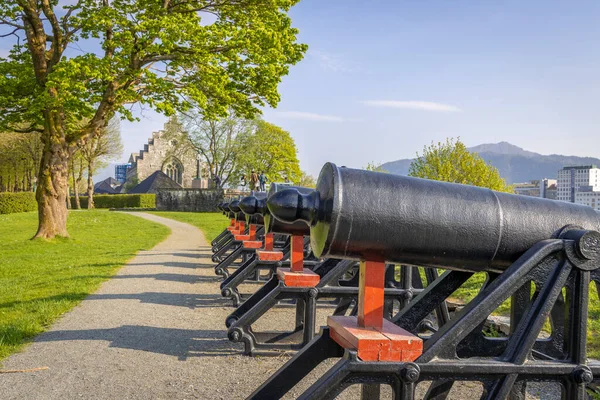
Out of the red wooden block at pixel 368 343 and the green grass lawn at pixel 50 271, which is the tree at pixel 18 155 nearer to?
the green grass lawn at pixel 50 271

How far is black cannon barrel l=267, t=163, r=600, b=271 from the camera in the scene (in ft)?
7.98

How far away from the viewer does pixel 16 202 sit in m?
40.8

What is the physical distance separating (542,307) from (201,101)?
13878 millimetres

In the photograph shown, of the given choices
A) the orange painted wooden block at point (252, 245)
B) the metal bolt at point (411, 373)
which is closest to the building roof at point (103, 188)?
the orange painted wooden block at point (252, 245)

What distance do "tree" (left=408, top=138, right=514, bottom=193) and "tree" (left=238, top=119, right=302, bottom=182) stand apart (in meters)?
23.1

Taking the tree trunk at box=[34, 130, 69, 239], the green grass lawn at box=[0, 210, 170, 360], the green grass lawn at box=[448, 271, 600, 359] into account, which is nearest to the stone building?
the green grass lawn at box=[0, 210, 170, 360]

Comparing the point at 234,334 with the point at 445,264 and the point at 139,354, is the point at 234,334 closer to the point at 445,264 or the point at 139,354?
the point at 139,354

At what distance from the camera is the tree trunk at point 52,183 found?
1638 cm

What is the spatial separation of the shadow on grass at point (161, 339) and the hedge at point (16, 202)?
38.1m

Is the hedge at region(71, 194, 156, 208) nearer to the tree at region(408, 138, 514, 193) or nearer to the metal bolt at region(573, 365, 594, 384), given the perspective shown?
the tree at region(408, 138, 514, 193)

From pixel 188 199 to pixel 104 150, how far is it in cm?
1214

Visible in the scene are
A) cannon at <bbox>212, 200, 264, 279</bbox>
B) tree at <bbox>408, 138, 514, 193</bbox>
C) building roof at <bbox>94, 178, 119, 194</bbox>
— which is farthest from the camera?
building roof at <bbox>94, 178, 119, 194</bbox>

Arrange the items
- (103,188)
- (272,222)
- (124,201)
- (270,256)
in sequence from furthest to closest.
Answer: (103,188) < (124,201) < (270,256) < (272,222)

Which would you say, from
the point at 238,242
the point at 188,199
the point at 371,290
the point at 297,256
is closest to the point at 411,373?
the point at 371,290
